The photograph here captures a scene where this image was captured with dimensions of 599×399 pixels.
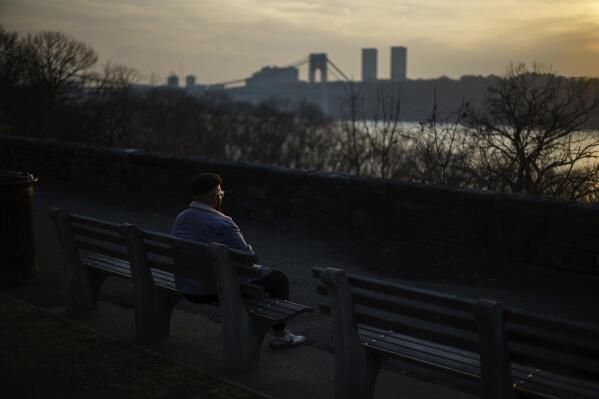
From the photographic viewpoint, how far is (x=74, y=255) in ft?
17.4

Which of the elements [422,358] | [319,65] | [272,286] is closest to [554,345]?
[422,358]

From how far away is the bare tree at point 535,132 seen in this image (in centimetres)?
1078

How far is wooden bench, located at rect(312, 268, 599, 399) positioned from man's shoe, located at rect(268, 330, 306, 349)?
0.97 meters

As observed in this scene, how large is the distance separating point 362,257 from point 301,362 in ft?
11.5

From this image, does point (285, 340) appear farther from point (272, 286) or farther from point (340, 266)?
point (340, 266)

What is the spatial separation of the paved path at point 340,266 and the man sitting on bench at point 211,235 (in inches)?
16.7

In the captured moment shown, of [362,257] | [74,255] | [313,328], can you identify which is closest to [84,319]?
[74,255]

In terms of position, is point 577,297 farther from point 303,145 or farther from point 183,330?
point 303,145

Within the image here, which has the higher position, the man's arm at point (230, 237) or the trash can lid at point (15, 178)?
the trash can lid at point (15, 178)

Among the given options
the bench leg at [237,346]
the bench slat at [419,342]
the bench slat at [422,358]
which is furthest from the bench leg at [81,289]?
the bench slat at [422,358]

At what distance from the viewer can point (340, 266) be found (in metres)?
7.62

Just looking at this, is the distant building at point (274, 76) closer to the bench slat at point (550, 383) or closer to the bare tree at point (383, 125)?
the bare tree at point (383, 125)

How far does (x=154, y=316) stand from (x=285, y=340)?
82 cm

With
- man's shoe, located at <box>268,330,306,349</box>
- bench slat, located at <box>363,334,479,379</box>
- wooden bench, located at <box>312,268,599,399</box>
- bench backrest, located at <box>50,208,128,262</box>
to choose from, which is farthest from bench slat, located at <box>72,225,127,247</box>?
bench slat, located at <box>363,334,479,379</box>
